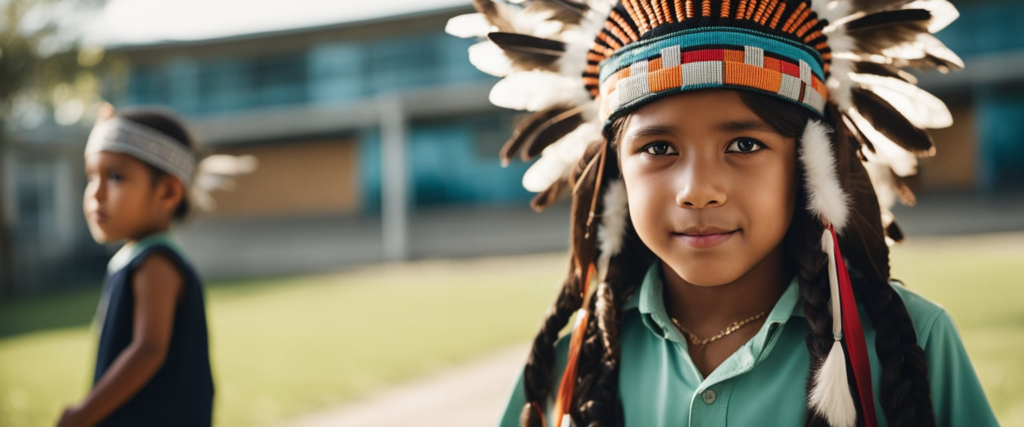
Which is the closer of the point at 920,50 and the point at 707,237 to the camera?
the point at 707,237

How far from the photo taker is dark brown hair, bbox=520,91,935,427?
1489 millimetres

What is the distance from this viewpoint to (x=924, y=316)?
1.56 metres

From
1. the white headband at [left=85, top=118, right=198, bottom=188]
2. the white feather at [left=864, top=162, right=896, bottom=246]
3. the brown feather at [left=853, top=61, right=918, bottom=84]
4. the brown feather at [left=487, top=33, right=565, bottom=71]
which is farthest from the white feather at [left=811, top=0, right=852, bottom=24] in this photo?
the white headband at [left=85, top=118, right=198, bottom=188]

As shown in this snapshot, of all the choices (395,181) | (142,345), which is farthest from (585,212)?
(395,181)

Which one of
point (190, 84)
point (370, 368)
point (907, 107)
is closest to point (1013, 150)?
point (370, 368)

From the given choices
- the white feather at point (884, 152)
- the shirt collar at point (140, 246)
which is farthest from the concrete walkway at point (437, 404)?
the white feather at point (884, 152)

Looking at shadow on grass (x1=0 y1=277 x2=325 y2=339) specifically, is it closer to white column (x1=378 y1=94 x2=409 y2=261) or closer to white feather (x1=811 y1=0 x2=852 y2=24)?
white column (x1=378 y1=94 x2=409 y2=261)

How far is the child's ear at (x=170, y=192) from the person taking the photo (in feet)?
9.95

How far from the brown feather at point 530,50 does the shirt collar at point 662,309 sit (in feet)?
1.90

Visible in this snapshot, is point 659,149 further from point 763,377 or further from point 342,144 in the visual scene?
point 342,144

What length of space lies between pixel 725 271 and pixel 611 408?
40 centimetres

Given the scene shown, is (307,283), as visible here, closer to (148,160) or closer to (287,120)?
(287,120)

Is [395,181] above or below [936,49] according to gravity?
above

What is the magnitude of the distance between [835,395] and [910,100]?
2.62 feet
